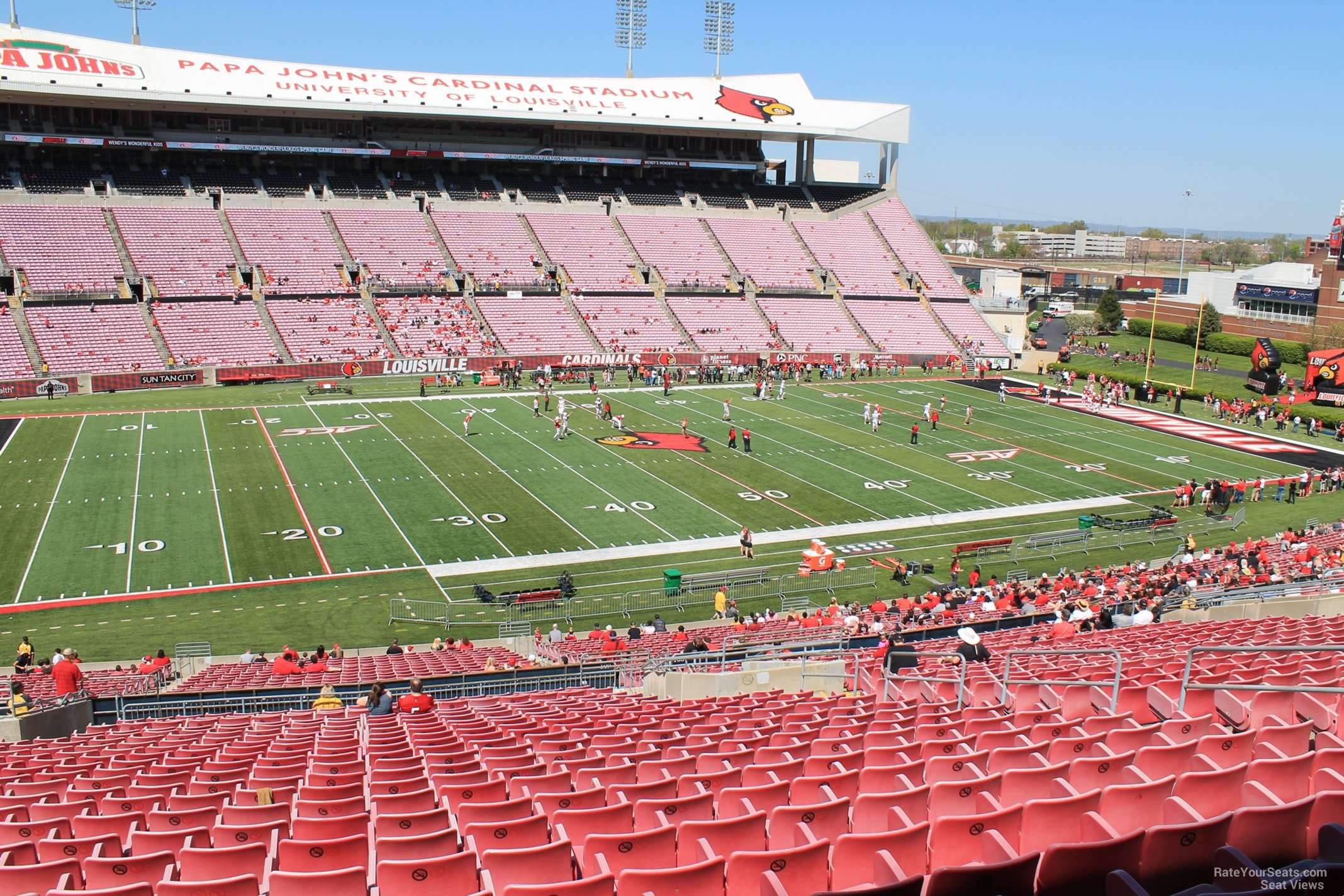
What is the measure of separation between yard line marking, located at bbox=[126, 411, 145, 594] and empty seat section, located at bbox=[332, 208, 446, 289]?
2351cm

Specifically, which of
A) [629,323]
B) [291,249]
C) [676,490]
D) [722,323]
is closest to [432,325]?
[291,249]

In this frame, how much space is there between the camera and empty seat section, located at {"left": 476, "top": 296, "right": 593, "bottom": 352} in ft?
205

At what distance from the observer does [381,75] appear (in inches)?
2874

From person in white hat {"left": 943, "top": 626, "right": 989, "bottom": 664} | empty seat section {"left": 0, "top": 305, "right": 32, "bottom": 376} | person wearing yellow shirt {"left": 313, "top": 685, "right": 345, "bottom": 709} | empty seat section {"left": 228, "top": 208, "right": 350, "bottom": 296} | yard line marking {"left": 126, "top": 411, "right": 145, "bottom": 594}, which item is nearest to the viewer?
person in white hat {"left": 943, "top": 626, "right": 989, "bottom": 664}

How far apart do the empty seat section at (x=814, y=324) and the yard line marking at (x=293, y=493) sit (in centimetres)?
3331

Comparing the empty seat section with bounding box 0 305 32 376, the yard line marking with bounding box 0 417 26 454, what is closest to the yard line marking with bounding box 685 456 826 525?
the yard line marking with bounding box 0 417 26 454

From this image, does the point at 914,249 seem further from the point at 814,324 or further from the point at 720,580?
the point at 720,580

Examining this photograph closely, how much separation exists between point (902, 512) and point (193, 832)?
100 feet

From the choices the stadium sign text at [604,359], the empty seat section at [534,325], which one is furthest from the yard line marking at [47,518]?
the stadium sign text at [604,359]

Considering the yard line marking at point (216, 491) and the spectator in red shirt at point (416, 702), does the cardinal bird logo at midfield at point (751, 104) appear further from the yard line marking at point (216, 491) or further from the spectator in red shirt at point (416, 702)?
the spectator in red shirt at point (416, 702)

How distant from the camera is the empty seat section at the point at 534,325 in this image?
6253cm

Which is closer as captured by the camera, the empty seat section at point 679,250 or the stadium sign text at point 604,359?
the stadium sign text at point 604,359

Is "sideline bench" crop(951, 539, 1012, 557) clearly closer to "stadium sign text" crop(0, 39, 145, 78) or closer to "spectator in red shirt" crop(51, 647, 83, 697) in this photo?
"spectator in red shirt" crop(51, 647, 83, 697)

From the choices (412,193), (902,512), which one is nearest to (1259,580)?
(902,512)
